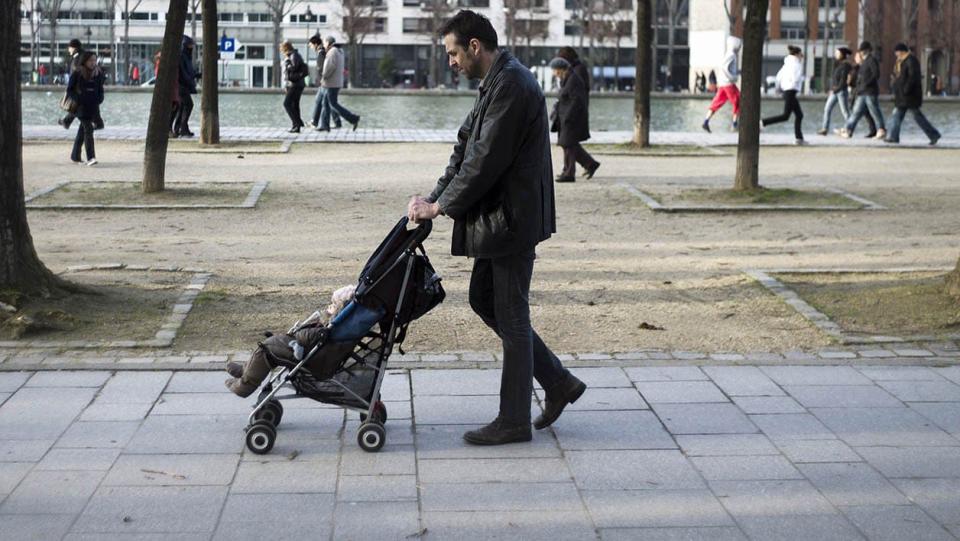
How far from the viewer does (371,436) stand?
19.3 ft

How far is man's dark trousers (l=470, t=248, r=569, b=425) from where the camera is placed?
19.4 ft

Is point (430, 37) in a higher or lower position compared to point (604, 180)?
higher

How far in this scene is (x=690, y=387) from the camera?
705 cm

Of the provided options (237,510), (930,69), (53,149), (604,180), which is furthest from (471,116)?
(930,69)

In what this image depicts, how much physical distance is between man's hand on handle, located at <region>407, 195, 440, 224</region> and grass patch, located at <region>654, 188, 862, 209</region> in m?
8.66

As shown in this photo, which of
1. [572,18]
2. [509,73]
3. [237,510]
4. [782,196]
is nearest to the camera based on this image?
[237,510]

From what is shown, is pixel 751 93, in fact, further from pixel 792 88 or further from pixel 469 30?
pixel 792 88

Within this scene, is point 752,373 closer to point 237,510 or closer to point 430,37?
point 237,510

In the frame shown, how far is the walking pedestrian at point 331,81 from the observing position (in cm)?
2480

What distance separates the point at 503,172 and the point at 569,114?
414 inches

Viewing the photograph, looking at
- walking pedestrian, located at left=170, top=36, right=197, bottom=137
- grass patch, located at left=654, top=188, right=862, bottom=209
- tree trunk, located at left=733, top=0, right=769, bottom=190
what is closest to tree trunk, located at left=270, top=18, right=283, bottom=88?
walking pedestrian, located at left=170, top=36, right=197, bottom=137

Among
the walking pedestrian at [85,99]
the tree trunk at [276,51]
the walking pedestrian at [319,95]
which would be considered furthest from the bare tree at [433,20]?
the walking pedestrian at [85,99]

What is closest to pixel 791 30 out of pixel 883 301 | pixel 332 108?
pixel 332 108

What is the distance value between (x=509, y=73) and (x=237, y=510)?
209 cm
